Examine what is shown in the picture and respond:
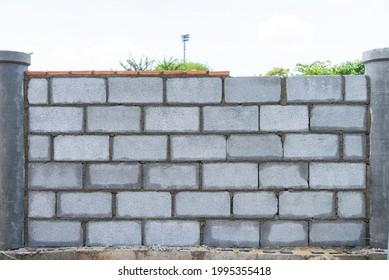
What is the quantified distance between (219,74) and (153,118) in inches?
27.2

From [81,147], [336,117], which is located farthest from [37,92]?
[336,117]

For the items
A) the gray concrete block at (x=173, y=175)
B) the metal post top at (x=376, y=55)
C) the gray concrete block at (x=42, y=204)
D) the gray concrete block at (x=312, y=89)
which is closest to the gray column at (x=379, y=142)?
the metal post top at (x=376, y=55)

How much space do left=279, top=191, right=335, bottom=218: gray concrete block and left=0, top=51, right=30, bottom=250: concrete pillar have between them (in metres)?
2.32

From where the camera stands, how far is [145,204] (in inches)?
171

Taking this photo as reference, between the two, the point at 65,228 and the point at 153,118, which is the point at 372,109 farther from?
the point at 65,228

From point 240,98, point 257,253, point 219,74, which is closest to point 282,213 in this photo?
point 257,253

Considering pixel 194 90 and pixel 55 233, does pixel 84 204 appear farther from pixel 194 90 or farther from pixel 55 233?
pixel 194 90

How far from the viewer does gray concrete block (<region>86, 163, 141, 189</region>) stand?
14.2 ft

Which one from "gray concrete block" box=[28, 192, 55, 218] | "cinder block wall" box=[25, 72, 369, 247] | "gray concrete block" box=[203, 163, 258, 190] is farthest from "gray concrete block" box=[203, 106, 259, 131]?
"gray concrete block" box=[28, 192, 55, 218]

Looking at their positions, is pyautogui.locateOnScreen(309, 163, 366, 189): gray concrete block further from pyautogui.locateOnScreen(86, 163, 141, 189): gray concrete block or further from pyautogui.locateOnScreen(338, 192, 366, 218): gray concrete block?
pyautogui.locateOnScreen(86, 163, 141, 189): gray concrete block

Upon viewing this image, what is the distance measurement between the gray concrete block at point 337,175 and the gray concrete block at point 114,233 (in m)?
1.60

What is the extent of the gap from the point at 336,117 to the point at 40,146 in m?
2.62

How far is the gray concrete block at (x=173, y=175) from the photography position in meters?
4.31

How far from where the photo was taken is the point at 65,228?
440 centimetres
